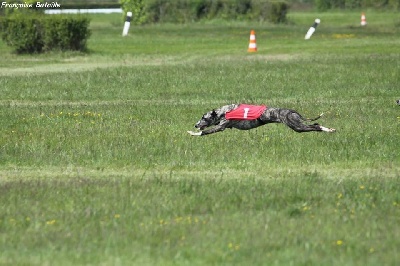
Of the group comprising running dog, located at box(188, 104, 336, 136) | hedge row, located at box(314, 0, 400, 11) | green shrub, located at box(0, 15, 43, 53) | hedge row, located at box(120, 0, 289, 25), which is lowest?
hedge row, located at box(314, 0, 400, 11)

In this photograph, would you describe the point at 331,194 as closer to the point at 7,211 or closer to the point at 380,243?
the point at 380,243

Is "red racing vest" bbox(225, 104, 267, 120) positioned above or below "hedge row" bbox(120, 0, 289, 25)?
above

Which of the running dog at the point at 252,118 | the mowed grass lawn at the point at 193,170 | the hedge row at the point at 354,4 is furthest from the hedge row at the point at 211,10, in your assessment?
the running dog at the point at 252,118

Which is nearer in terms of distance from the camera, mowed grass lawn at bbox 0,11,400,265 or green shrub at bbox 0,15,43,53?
mowed grass lawn at bbox 0,11,400,265

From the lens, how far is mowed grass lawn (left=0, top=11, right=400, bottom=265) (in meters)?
8.32

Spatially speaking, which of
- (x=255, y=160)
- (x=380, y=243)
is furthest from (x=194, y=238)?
(x=255, y=160)

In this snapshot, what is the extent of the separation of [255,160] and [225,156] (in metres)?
0.44

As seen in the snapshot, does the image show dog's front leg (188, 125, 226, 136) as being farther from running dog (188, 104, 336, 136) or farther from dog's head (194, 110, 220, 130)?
dog's head (194, 110, 220, 130)

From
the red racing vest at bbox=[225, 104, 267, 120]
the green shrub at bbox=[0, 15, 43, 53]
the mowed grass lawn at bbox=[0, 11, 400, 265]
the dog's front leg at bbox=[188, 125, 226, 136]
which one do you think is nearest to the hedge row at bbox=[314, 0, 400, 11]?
the green shrub at bbox=[0, 15, 43, 53]

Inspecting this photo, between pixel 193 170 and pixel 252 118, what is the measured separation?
70.1 inches

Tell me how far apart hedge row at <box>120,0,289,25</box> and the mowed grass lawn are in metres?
24.3

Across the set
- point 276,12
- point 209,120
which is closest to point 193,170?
point 209,120

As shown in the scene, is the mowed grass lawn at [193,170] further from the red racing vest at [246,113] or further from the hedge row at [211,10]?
the hedge row at [211,10]

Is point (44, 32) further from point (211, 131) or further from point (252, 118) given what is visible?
point (252, 118)
